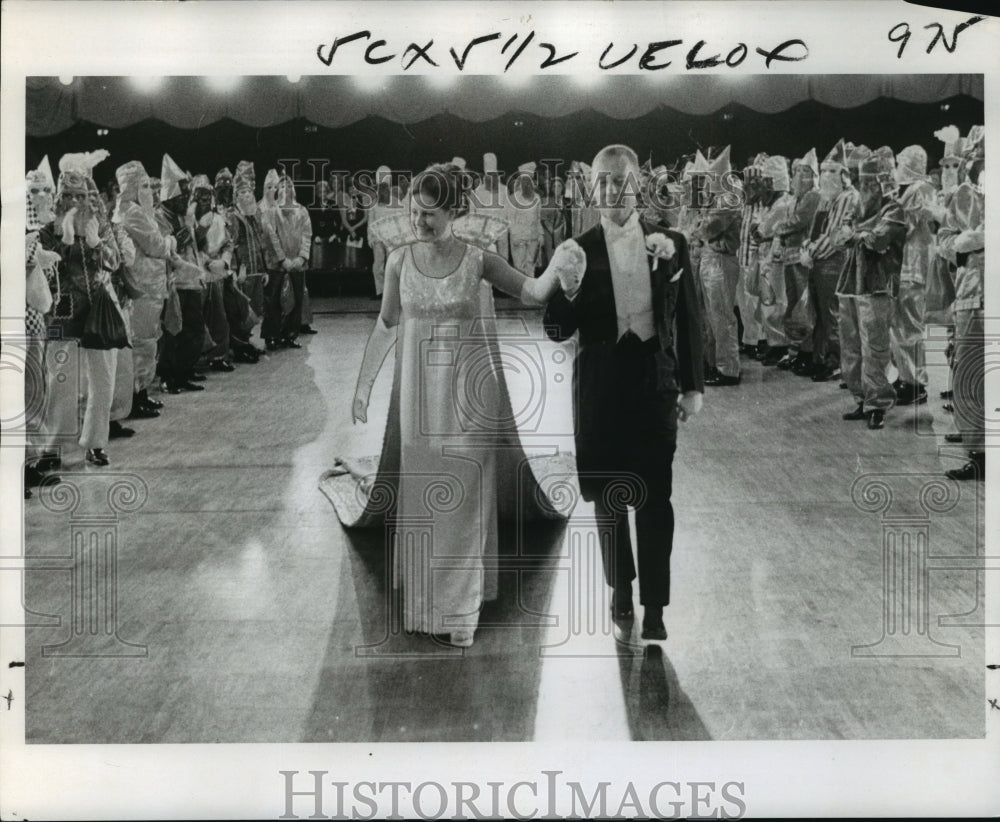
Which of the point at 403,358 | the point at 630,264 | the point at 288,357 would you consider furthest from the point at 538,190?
the point at 288,357

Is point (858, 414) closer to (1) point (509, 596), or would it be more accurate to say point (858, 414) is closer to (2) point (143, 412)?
(1) point (509, 596)

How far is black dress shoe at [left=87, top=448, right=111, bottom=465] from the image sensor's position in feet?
14.7

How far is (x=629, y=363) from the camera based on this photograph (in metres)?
4.38

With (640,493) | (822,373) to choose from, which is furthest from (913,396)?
(640,493)

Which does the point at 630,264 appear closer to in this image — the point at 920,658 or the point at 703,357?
the point at 703,357

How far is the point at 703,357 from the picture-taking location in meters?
4.49

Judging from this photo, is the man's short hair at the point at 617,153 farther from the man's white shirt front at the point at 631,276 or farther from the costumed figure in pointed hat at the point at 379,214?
the costumed figure in pointed hat at the point at 379,214

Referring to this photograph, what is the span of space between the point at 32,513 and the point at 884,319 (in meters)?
3.02

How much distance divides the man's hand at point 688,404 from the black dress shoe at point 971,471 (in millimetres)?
906

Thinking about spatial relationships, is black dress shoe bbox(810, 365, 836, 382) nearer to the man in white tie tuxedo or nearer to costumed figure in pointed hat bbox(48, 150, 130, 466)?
the man in white tie tuxedo

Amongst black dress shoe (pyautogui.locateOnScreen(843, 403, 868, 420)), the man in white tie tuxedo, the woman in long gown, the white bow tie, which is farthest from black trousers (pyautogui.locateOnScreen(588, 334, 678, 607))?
black dress shoe (pyautogui.locateOnScreen(843, 403, 868, 420))

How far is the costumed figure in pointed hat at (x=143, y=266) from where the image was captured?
447 cm

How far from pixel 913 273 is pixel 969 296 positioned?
20 cm

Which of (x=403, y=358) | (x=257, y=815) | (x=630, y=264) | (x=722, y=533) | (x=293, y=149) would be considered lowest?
(x=257, y=815)
